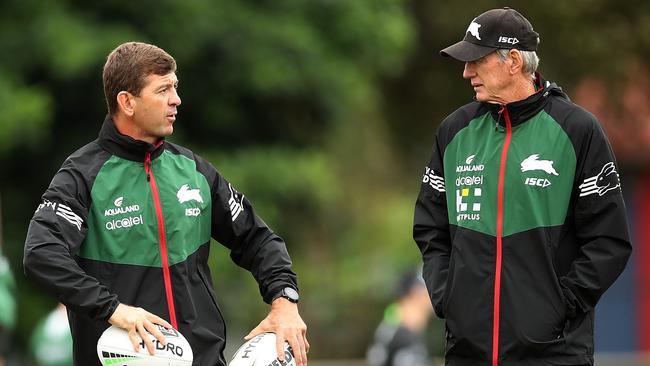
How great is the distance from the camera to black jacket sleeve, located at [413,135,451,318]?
18.9ft

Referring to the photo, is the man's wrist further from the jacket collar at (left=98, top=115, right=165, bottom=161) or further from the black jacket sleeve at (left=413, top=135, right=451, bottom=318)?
the jacket collar at (left=98, top=115, right=165, bottom=161)

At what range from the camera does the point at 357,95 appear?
1645 cm

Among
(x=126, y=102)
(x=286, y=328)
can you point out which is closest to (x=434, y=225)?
(x=286, y=328)

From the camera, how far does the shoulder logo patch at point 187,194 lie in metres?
5.64

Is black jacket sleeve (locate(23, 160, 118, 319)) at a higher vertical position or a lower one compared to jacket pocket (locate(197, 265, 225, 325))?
higher

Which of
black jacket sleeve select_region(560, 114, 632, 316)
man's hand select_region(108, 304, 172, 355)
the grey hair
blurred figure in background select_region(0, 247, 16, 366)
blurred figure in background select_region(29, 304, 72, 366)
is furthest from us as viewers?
blurred figure in background select_region(29, 304, 72, 366)

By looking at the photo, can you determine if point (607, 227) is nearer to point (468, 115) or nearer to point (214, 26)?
point (468, 115)

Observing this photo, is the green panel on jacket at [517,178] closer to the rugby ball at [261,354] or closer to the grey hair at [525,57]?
the grey hair at [525,57]

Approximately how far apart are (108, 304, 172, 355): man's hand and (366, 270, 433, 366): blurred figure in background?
4887mm

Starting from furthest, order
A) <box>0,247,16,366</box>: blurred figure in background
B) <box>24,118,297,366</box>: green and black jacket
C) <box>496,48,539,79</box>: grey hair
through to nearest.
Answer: <box>0,247,16,366</box>: blurred figure in background → <box>496,48,539,79</box>: grey hair → <box>24,118,297,366</box>: green and black jacket

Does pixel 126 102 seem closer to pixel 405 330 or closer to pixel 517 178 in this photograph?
pixel 517 178

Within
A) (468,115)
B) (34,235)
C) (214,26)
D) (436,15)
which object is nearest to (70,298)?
(34,235)

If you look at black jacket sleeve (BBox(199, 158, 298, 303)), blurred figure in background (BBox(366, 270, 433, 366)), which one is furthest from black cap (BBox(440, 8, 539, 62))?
blurred figure in background (BBox(366, 270, 433, 366))

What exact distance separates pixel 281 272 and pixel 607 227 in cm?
137
